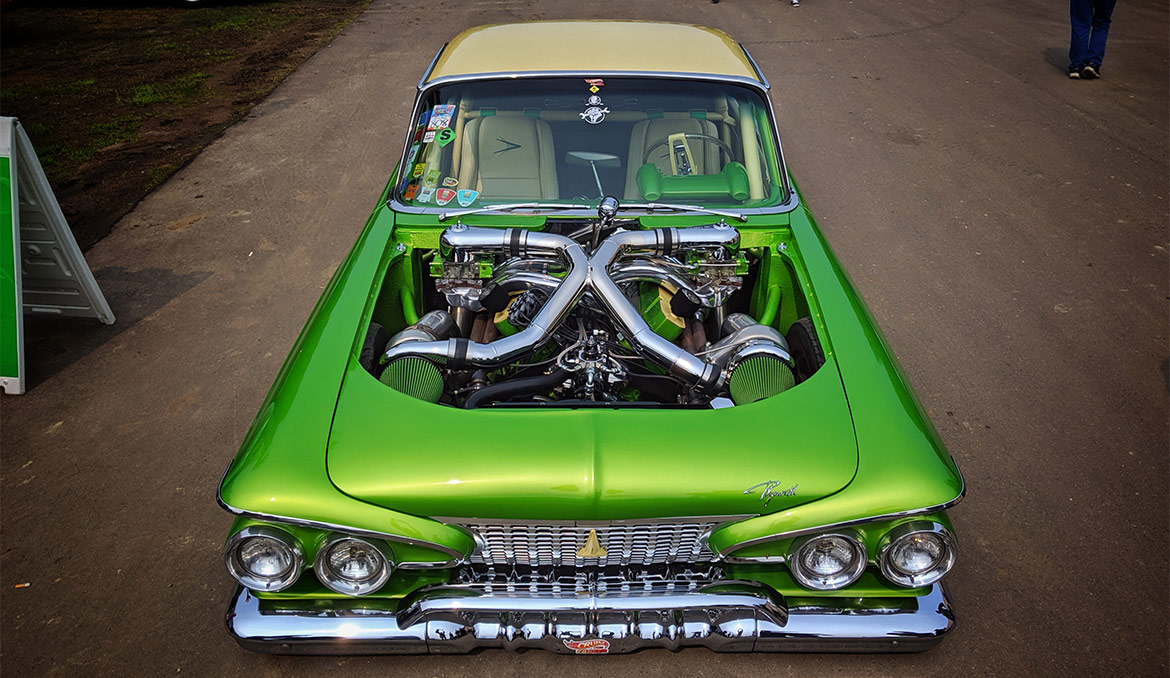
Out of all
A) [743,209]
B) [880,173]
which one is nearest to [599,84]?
[743,209]

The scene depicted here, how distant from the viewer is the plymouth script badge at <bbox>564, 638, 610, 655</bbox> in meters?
2.21

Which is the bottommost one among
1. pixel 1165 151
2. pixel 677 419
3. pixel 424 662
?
pixel 1165 151

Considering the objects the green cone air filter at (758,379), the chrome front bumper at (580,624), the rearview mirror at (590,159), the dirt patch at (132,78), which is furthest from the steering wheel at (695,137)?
the dirt patch at (132,78)

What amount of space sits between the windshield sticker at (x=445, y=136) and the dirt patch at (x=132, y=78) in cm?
342

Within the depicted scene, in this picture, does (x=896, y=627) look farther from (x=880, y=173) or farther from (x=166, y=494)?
(x=880, y=173)

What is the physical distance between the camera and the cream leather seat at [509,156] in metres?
3.52

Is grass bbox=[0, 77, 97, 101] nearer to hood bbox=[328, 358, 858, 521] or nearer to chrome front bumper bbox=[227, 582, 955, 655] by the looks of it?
hood bbox=[328, 358, 858, 521]

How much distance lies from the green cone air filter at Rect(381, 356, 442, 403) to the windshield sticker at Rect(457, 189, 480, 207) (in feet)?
2.93

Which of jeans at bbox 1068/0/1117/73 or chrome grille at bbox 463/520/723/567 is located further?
jeans at bbox 1068/0/1117/73

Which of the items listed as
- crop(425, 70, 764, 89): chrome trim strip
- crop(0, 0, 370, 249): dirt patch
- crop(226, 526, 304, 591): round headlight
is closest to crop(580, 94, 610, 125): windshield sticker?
crop(425, 70, 764, 89): chrome trim strip

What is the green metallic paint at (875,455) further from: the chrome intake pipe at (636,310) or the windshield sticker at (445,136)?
the windshield sticker at (445,136)

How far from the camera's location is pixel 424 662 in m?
2.62

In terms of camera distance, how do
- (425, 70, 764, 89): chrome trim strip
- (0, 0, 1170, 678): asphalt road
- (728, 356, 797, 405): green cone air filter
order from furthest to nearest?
1. (425, 70, 764, 89): chrome trim strip
2. (0, 0, 1170, 678): asphalt road
3. (728, 356, 797, 405): green cone air filter

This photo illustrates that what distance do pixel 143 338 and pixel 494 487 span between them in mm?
3310
